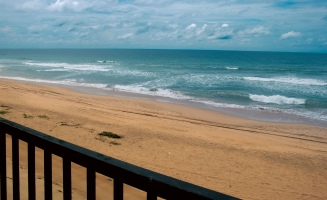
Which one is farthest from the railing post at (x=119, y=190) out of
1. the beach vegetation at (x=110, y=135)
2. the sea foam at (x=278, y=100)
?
the sea foam at (x=278, y=100)

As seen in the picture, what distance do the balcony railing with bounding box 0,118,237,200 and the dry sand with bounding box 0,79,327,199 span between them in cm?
264

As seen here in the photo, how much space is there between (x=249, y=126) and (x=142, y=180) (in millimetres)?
12193

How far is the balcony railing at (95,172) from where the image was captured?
3.97 feet

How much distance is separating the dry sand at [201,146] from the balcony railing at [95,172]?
8.67 ft

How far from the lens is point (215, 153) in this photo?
8641 mm

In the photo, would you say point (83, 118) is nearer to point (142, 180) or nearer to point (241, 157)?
point (241, 157)

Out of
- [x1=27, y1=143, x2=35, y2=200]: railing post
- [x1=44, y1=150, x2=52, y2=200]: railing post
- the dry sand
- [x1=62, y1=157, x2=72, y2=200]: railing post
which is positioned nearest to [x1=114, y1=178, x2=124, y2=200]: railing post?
[x1=62, y1=157, x2=72, y2=200]: railing post

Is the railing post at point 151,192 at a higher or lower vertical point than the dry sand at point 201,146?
higher

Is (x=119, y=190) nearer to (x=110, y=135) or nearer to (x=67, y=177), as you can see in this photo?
(x=67, y=177)

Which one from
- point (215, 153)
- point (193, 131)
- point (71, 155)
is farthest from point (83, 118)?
point (71, 155)

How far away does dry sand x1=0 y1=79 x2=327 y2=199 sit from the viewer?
665cm

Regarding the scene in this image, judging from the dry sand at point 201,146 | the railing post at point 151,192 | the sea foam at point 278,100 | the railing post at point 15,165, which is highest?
the railing post at point 151,192

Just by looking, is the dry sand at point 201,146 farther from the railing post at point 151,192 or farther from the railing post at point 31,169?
the railing post at point 151,192

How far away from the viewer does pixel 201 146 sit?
9.21 metres
